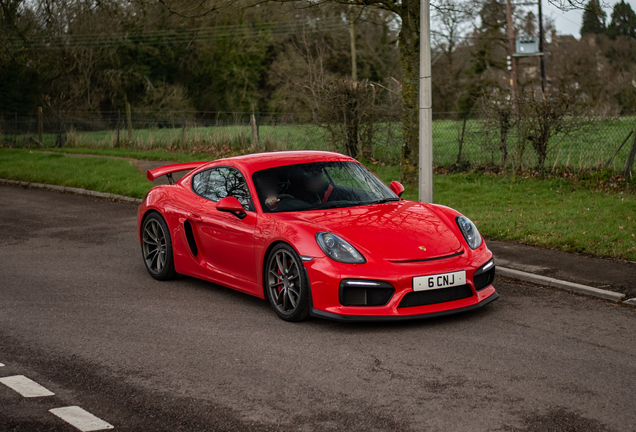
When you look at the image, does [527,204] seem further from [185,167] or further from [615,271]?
[185,167]

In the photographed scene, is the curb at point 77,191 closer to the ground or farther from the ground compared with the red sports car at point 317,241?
closer to the ground

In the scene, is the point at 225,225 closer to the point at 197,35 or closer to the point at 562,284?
the point at 562,284

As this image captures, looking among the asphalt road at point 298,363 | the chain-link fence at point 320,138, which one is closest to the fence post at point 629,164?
the chain-link fence at point 320,138

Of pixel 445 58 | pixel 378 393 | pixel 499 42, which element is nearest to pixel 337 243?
pixel 378 393

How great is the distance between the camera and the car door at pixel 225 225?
644cm

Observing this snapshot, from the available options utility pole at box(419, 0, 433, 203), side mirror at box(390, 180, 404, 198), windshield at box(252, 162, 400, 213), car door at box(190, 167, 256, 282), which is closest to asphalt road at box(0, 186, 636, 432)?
car door at box(190, 167, 256, 282)

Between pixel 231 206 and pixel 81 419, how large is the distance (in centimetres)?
277

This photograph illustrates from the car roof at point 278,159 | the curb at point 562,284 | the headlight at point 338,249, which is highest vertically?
the car roof at point 278,159

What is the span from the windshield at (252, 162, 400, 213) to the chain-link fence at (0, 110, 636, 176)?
796cm

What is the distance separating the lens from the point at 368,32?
51.1m

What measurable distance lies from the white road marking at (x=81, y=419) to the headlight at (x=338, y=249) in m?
2.30

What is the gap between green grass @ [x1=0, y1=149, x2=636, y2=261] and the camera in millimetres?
9086

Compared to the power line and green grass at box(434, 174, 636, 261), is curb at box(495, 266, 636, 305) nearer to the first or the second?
green grass at box(434, 174, 636, 261)

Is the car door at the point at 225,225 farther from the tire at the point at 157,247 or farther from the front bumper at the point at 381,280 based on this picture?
the front bumper at the point at 381,280
